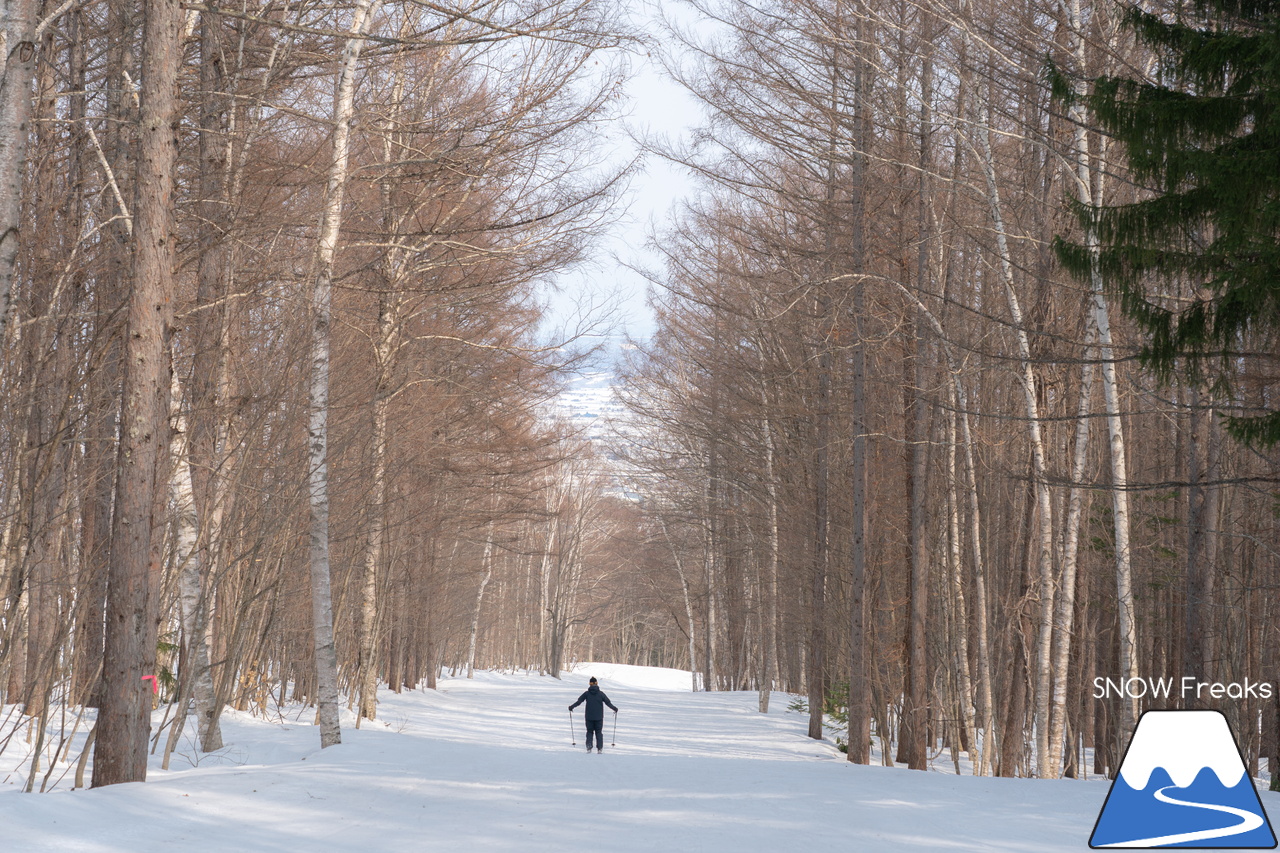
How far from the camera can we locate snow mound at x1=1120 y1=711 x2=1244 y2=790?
19.4 ft

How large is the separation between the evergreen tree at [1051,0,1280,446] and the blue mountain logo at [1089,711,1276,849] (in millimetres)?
2190

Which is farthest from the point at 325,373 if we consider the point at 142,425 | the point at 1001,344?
the point at 1001,344

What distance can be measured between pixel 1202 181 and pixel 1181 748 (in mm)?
3576

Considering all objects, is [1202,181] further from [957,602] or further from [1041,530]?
[957,602]

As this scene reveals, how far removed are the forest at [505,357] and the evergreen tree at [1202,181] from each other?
0.34ft

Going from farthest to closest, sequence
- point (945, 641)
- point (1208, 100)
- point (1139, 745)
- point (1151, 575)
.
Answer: point (1151, 575) < point (945, 641) < point (1208, 100) < point (1139, 745)

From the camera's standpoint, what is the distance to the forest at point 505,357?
27.0 ft

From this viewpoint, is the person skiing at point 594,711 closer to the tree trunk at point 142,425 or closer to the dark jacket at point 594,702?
the dark jacket at point 594,702

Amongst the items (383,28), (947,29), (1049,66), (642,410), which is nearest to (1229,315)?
(1049,66)

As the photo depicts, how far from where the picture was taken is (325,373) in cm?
1141

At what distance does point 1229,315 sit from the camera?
701 centimetres

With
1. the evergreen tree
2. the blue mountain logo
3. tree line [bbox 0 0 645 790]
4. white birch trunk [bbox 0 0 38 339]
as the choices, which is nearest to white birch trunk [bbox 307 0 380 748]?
tree line [bbox 0 0 645 790]

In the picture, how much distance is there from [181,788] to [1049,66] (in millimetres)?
8263

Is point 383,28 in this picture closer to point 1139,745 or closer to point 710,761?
point 710,761
